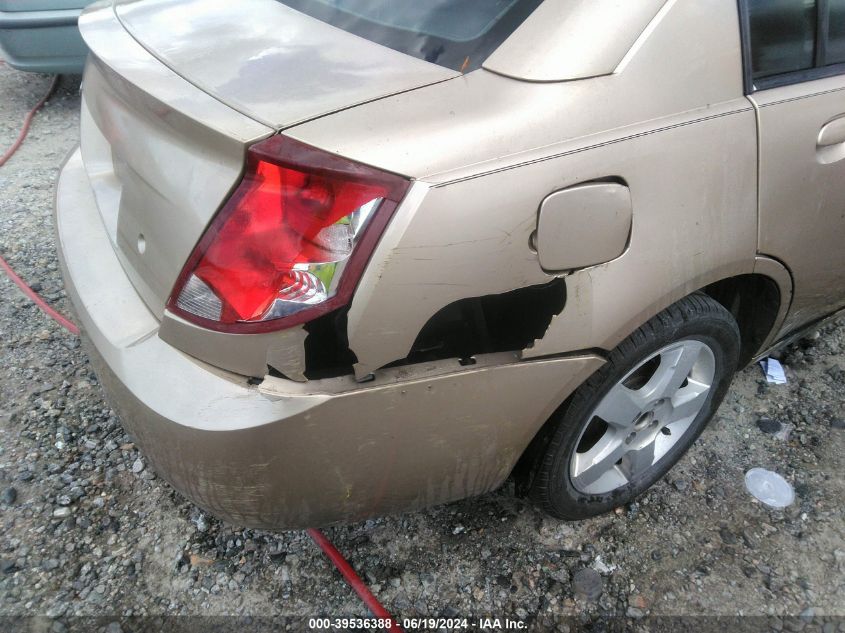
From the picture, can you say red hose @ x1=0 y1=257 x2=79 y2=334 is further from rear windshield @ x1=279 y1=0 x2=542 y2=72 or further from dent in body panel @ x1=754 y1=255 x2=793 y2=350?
dent in body panel @ x1=754 y1=255 x2=793 y2=350

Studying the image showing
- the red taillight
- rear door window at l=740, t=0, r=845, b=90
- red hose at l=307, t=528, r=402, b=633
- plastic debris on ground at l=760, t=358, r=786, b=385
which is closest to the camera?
the red taillight

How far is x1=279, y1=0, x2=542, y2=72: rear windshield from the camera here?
4.49ft

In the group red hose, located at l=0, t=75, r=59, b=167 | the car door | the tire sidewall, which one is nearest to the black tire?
the tire sidewall

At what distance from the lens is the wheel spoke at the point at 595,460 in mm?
1850

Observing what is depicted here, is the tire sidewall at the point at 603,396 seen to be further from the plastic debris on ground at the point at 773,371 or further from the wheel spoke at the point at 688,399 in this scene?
the plastic debris on ground at the point at 773,371

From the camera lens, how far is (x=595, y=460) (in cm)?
186

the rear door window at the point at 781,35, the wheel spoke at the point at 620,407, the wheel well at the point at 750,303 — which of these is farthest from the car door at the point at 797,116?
the wheel spoke at the point at 620,407

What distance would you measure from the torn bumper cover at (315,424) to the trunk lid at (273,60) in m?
0.53

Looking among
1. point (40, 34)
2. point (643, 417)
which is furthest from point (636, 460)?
point (40, 34)

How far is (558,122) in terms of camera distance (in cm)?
127

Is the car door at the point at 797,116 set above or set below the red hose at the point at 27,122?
above

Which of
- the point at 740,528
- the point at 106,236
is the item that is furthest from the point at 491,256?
the point at 740,528

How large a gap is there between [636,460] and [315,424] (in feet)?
3.63

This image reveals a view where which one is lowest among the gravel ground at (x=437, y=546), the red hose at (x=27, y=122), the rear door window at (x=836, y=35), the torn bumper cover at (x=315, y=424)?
the gravel ground at (x=437, y=546)
